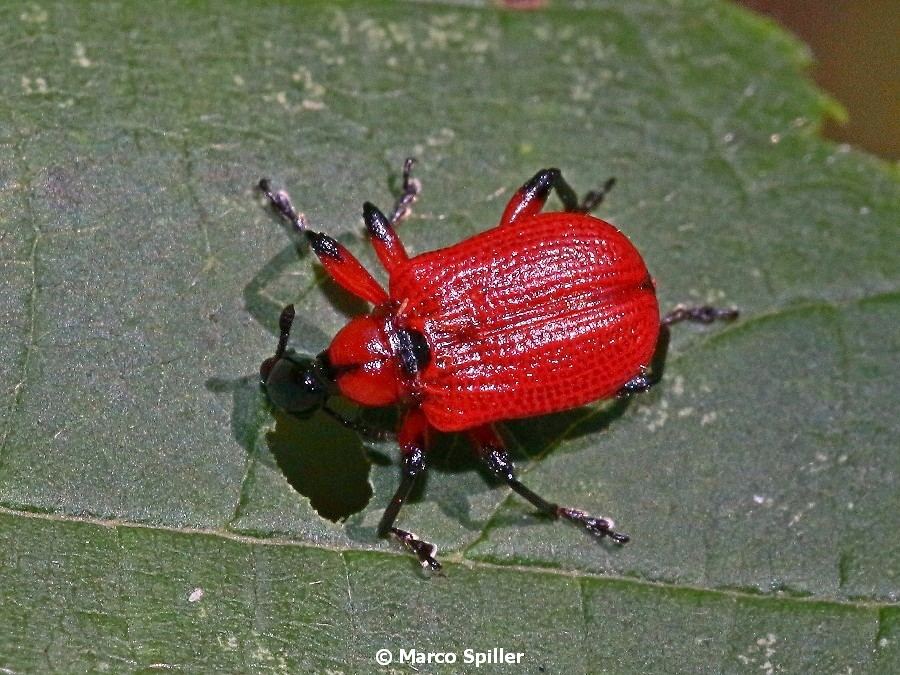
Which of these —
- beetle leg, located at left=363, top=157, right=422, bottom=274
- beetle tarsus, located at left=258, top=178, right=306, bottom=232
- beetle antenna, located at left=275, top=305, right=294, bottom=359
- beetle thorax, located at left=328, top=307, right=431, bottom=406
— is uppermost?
beetle tarsus, located at left=258, top=178, right=306, bottom=232

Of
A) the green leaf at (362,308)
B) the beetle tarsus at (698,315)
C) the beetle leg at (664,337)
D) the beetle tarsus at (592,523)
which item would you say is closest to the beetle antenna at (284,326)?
the green leaf at (362,308)

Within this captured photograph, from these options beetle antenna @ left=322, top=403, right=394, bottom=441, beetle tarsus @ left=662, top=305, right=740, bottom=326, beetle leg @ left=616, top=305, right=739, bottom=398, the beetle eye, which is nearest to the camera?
the beetle eye

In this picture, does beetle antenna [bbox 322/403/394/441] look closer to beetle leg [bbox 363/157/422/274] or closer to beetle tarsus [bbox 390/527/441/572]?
beetle tarsus [bbox 390/527/441/572]

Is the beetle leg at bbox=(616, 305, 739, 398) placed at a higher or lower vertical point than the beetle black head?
lower

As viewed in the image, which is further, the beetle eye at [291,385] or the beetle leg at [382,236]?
the beetle leg at [382,236]

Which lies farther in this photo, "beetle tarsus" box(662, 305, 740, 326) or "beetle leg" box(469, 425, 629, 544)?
"beetle tarsus" box(662, 305, 740, 326)

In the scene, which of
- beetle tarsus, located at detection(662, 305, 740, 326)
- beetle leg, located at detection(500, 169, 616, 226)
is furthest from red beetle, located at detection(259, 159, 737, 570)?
beetle tarsus, located at detection(662, 305, 740, 326)

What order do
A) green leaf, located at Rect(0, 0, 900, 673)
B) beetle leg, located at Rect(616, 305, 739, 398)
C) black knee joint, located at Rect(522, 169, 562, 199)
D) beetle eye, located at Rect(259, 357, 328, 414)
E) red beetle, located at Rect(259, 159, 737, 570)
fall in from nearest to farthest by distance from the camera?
green leaf, located at Rect(0, 0, 900, 673), beetle eye, located at Rect(259, 357, 328, 414), red beetle, located at Rect(259, 159, 737, 570), beetle leg, located at Rect(616, 305, 739, 398), black knee joint, located at Rect(522, 169, 562, 199)

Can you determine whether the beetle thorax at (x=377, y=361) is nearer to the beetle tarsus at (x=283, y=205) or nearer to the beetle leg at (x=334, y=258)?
the beetle leg at (x=334, y=258)
